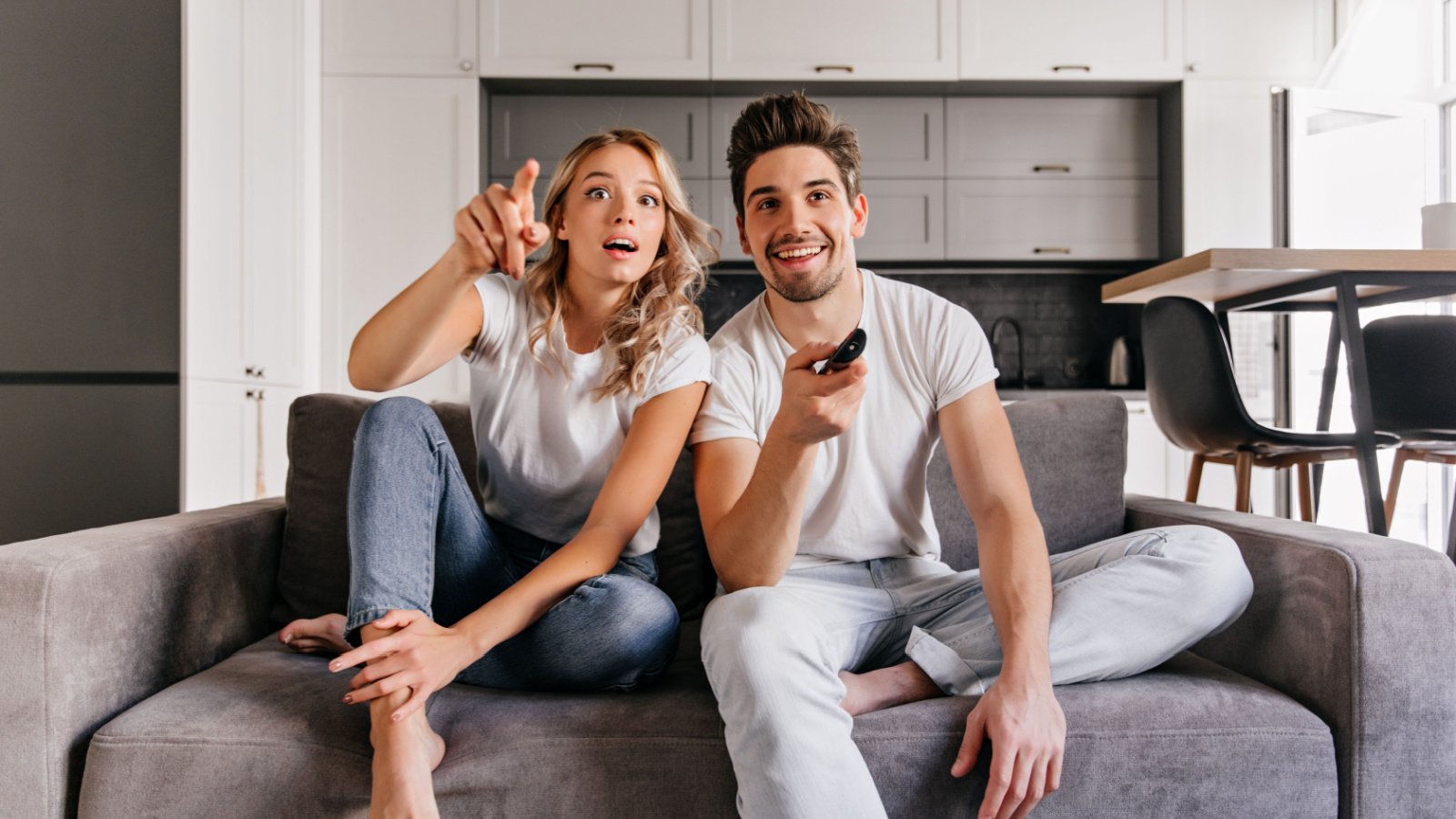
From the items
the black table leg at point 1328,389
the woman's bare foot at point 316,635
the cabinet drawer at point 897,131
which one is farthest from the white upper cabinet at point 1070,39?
the woman's bare foot at point 316,635

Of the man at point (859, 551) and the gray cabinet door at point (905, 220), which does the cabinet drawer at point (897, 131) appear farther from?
the man at point (859, 551)

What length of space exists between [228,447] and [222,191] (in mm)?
747

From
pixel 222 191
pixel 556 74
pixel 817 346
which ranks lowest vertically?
pixel 817 346

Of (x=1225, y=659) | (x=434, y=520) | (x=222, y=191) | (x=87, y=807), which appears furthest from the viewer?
(x=222, y=191)

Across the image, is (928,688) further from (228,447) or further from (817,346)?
(228,447)

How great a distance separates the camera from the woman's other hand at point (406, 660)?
98cm

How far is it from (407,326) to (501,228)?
224 mm

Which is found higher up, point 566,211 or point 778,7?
point 778,7

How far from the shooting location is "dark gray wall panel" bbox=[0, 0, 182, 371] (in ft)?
7.38

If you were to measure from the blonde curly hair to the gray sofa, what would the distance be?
458 mm

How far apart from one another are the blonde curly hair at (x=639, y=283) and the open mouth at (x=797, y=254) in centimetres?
17

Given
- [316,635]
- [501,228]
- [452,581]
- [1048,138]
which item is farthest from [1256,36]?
[316,635]

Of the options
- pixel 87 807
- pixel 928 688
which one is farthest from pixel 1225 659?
pixel 87 807

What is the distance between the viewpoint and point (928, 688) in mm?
1123
